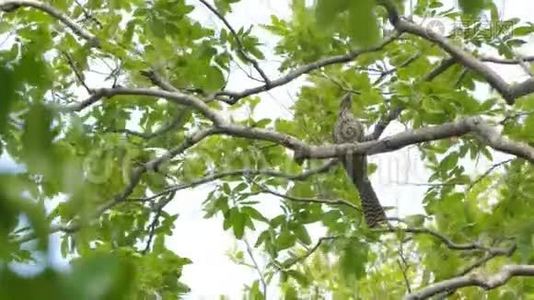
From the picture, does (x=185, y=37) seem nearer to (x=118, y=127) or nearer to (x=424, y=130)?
(x=118, y=127)

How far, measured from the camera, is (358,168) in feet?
12.4

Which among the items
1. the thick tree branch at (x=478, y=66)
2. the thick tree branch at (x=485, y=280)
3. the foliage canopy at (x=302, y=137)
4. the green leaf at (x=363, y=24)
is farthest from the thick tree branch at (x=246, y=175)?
the green leaf at (x=363, y=24)

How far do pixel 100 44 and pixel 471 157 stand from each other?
1.40 meters

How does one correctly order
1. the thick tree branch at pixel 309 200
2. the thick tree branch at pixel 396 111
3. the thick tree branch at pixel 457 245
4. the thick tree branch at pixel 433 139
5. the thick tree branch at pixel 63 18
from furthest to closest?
the thick tree branch at pixel 309 200, the thick tree branch at pixel 396 111, the thick tree branch at pixel 457 245, the thick tree branch at pixel 63 18, the thick tree branch at pixel 433 139

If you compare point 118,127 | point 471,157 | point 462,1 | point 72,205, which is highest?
point 118,127

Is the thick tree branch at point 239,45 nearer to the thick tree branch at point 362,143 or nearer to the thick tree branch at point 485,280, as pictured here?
the thick tree branch at point 362,143

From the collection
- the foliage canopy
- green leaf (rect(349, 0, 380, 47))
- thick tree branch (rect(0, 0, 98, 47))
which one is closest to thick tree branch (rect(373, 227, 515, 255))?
the foliage canopy

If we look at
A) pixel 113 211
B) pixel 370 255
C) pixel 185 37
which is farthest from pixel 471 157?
pixel 113 211

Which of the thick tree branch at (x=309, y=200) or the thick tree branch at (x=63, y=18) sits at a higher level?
the thick tree branch at (x=63, y=18)

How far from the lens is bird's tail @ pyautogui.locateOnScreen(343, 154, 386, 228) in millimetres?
3731

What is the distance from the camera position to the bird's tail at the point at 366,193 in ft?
12.2

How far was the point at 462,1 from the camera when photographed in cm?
50

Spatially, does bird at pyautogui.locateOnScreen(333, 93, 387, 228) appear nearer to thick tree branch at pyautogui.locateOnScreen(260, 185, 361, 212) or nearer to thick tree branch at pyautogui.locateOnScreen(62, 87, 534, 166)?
thick tree branch at pyautogui.locateOnScreen(260, 185, 361, 212)

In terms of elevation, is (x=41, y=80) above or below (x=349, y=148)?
below
